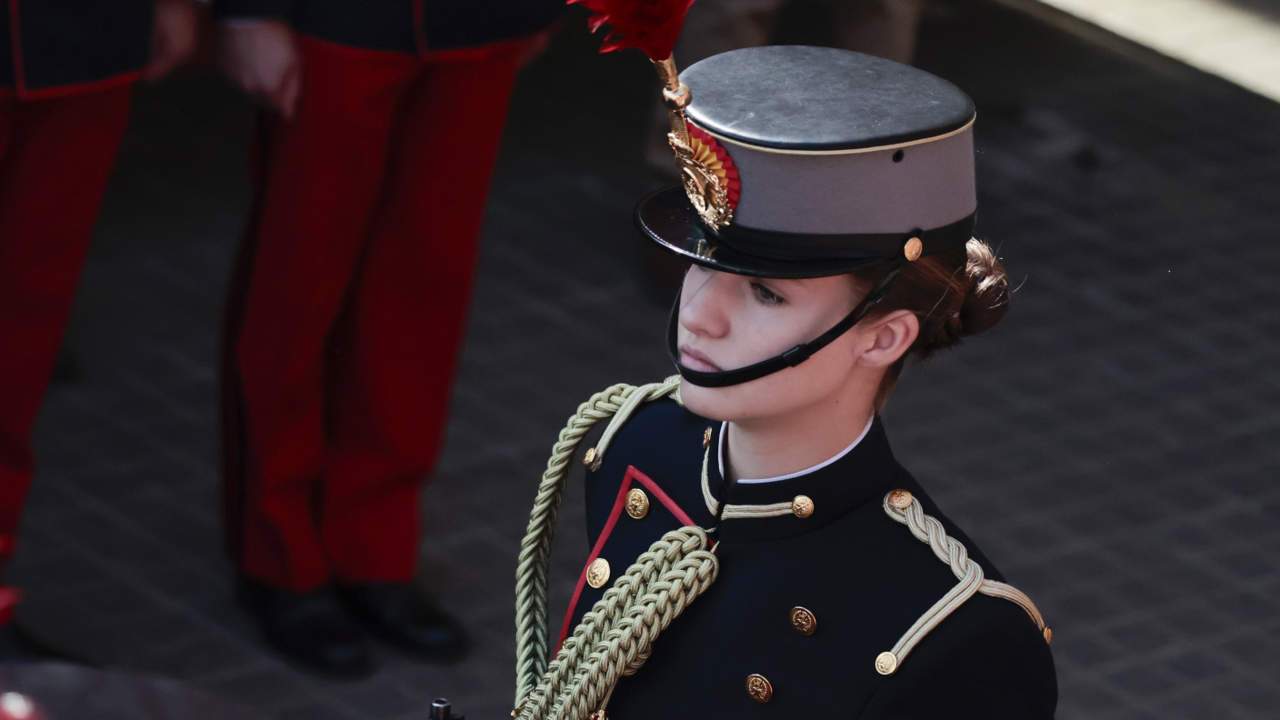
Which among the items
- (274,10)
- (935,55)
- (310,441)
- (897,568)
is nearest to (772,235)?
(897,568)

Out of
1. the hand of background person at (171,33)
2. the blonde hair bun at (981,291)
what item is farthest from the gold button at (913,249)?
the hand of background person at (171,33)

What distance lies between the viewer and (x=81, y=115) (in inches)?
172

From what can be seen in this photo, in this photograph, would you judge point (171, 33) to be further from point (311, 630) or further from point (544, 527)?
point (544, 527)

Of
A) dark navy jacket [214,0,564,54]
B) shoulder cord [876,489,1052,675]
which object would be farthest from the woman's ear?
dark navy jacket [214,0,564,54]

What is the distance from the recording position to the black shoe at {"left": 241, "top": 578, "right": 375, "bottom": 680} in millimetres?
4852

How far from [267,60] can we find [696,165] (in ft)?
7.13

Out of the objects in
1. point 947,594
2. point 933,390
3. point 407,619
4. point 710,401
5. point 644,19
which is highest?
point 644,19

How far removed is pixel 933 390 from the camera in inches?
243

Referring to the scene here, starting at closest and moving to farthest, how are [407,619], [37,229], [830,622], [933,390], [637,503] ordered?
[830,622]
[637,503]
[37,229]
[407,619]
[933,390]

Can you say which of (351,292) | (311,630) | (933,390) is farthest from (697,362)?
(933,390)

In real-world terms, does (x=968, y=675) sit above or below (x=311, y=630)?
above

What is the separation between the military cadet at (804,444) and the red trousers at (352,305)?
190cm

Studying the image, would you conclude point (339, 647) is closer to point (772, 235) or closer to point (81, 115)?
point (81, 115)

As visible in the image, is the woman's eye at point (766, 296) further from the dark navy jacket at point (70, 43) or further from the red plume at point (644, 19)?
the dark navy jacket at point (70, 43)
